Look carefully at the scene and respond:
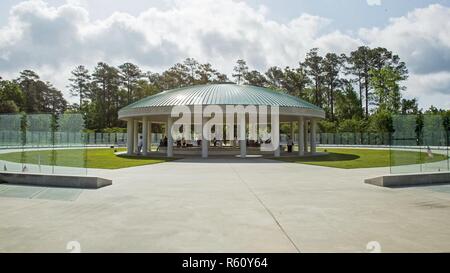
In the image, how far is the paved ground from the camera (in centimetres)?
574

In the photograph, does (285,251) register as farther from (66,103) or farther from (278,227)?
(66,103)

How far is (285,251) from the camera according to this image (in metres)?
5.36

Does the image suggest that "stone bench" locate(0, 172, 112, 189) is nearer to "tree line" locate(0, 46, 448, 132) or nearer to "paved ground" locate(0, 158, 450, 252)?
"paved ground" locate(0, 158, 450, 252)

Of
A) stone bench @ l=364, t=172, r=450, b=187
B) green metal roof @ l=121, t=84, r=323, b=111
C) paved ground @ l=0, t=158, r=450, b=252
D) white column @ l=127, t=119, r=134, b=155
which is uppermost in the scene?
green metal roof @ l=121, t=84, r=323, b=111

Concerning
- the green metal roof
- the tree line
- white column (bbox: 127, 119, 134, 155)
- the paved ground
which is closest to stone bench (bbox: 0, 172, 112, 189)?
the paved ground

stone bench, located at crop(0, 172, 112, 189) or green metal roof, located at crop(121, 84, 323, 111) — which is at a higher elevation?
green metal roof, located at crop(121, 84, 323, 111)

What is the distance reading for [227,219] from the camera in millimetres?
7488

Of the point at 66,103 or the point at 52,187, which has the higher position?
the point at 66,103

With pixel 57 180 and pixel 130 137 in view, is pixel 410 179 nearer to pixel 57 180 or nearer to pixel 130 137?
→ pixel 57 180

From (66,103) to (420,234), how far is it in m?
114

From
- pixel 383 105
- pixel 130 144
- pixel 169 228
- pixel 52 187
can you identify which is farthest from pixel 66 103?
pixel 169 228

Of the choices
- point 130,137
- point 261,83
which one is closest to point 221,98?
point 130,137

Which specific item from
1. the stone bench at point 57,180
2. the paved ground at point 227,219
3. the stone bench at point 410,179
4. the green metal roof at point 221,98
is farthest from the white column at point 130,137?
the stone bench at point 410,179
